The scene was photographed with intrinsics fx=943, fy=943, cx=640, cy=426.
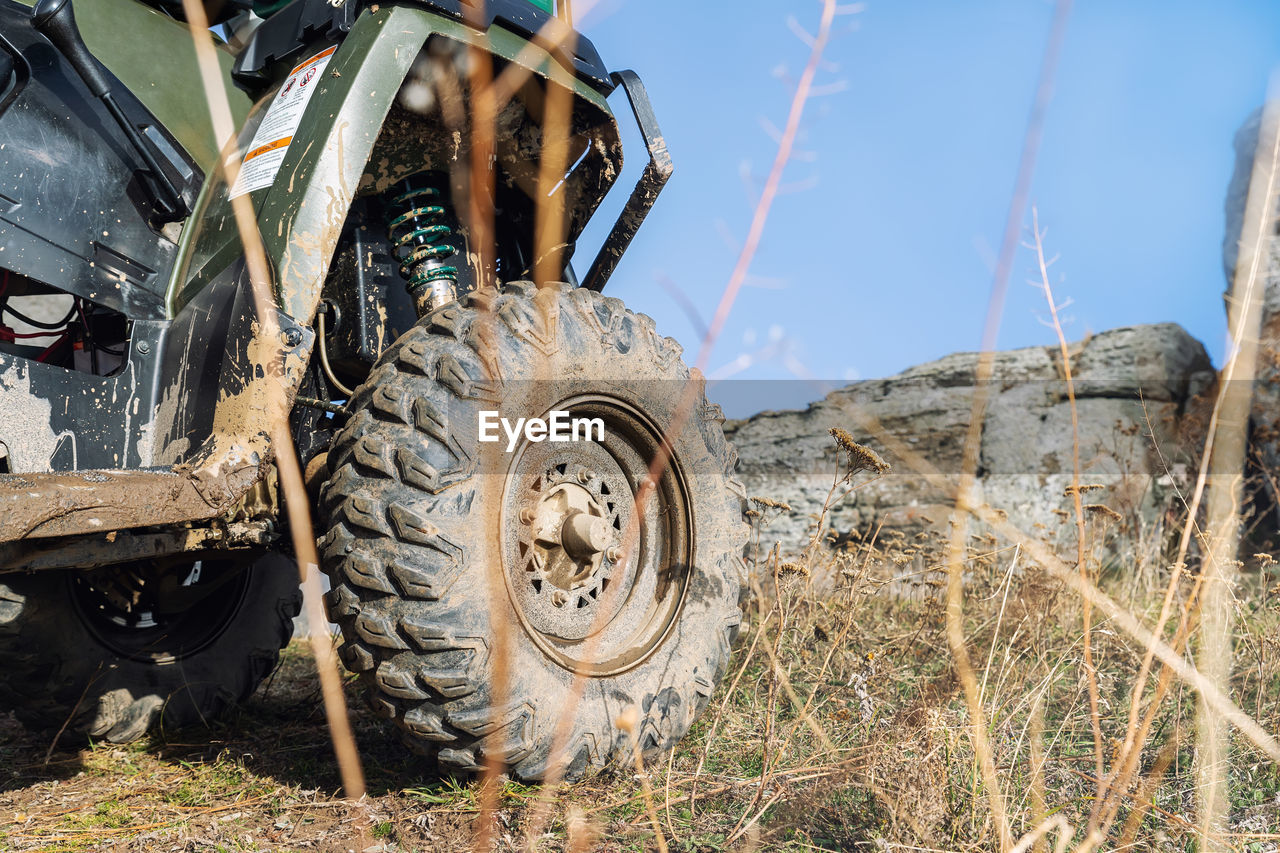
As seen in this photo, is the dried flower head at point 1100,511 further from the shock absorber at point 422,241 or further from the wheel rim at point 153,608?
the wheel rim at point 153,608

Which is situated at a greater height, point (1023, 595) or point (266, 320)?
point (266, 320)

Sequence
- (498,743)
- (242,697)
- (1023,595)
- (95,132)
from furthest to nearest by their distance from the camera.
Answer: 1. (1023,595)
2. (242,697)
3. (95,132)
4. (498,743)

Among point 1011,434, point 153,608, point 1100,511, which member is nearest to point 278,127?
point 153,608

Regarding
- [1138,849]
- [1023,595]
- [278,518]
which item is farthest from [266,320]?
[1023,595]

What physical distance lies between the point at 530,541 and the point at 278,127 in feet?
3.98

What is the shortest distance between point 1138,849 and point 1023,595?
2.11 m

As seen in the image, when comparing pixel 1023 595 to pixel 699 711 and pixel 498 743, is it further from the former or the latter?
pixel 498 743

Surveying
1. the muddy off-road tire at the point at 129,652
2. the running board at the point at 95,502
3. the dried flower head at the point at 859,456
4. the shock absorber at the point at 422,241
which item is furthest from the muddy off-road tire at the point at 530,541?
the muddy off-road tire at the point at 129,652

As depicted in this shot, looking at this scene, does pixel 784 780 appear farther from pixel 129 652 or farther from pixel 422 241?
pixel 129 652

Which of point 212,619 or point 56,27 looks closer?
point 56,27

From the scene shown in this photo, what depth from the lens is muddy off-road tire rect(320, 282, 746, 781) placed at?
1.88 meters

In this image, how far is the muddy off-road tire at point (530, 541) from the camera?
6.18 feet

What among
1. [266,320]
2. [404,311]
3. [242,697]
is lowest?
[242,697]

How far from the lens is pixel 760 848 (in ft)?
6.10
